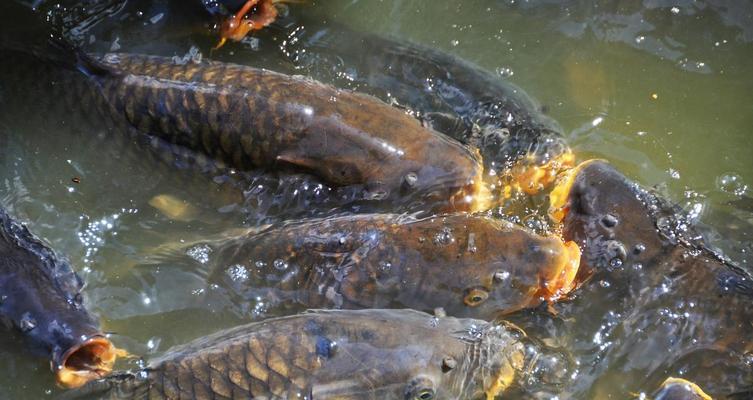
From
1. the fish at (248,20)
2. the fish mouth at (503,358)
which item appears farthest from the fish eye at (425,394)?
the fish at (248,20)

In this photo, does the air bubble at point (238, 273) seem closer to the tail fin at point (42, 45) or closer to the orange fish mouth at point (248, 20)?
the tail fin at point (42, 45)

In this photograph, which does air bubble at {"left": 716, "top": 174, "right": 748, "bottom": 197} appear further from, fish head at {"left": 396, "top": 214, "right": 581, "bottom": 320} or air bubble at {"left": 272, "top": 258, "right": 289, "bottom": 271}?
air bubble at {"left": 272, "top": 258, "right": 289, "bottom": 271}

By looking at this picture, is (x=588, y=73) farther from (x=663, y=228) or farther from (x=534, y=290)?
(x=534, y=290)

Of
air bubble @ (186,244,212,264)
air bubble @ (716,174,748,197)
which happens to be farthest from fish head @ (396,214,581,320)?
air bubble @ (716,174,748,197)

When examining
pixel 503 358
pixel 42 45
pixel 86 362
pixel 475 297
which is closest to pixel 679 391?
pixel 503 358

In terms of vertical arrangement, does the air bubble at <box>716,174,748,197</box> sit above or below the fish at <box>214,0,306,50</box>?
below
